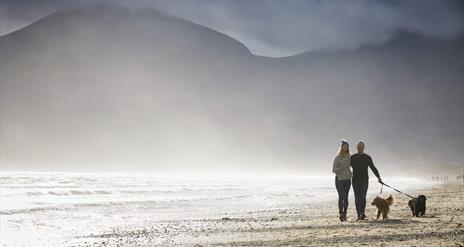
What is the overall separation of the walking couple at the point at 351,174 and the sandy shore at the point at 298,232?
1.93ft

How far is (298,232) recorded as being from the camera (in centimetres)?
1202

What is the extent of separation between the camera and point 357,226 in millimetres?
12438

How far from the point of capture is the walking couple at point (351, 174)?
14.1m

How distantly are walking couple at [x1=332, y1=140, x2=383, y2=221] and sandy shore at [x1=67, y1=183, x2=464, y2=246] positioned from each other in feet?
1.93

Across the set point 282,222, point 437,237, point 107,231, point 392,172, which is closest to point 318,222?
point 282,222

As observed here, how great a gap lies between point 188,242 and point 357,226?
419 centimetres

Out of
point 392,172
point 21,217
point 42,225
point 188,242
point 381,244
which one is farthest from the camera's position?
point 392,172

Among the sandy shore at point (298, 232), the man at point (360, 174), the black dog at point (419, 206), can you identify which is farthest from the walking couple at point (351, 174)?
the black dog at point (419, 206)

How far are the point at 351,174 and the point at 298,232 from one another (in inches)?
117

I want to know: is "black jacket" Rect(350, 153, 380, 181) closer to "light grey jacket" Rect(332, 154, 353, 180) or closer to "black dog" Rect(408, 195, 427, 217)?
"light grey jacket" Rect(332, 154, 353, 180)

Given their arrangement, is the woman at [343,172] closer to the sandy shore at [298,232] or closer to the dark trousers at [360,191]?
the dark trousers at [360,191]

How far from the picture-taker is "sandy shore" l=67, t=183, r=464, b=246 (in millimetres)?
10242

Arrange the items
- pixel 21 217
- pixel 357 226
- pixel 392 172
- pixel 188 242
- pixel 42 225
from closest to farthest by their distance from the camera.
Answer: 1. pixel 188 242
2. pixel 357 226
3. pixel 42 225
4. pixel 21 217
5. pixel 392 172

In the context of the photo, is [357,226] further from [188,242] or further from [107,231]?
[107,231]
